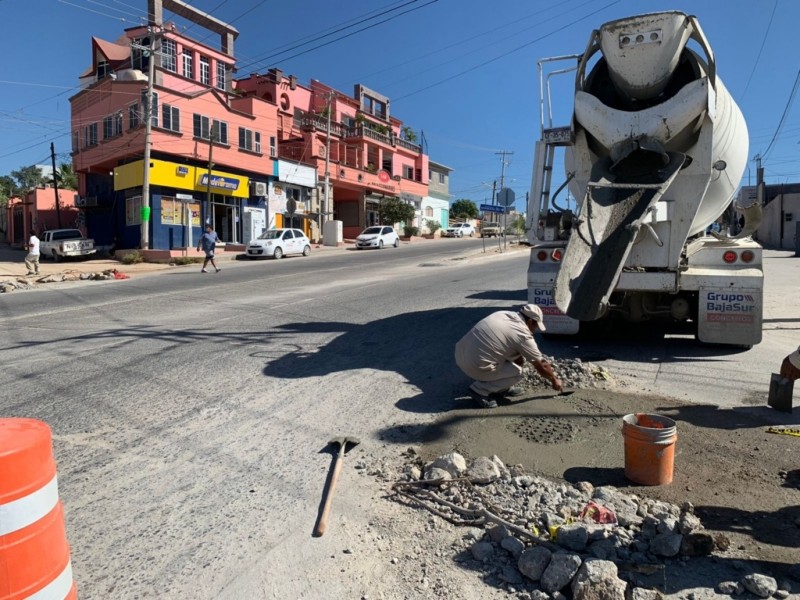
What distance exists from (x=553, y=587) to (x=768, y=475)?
2.15m

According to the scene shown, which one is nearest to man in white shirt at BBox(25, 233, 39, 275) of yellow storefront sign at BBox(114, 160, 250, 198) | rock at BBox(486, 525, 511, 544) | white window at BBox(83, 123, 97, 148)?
yellow storefront sign at BBox(114, 160, 250, 198)

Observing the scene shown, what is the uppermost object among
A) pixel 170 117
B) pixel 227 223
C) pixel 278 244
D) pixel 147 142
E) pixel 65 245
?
pixel 170 117

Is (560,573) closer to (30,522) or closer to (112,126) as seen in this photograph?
(30,522)

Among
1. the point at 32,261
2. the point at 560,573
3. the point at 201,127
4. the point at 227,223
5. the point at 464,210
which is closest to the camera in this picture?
the point at 560,573

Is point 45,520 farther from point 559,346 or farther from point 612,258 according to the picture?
point 559,346

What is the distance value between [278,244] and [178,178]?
22.4ft

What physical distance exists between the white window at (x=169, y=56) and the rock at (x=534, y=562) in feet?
118

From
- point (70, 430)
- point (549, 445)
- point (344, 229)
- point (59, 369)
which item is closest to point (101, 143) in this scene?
point (344, 229)

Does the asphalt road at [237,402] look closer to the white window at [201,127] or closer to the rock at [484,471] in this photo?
the rock at [484,471]

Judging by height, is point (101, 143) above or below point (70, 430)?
above

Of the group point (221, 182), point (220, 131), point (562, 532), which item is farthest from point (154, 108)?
point (562, 532)

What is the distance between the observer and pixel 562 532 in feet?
9.98

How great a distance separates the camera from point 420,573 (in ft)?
9.77

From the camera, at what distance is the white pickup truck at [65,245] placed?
30031 mm
